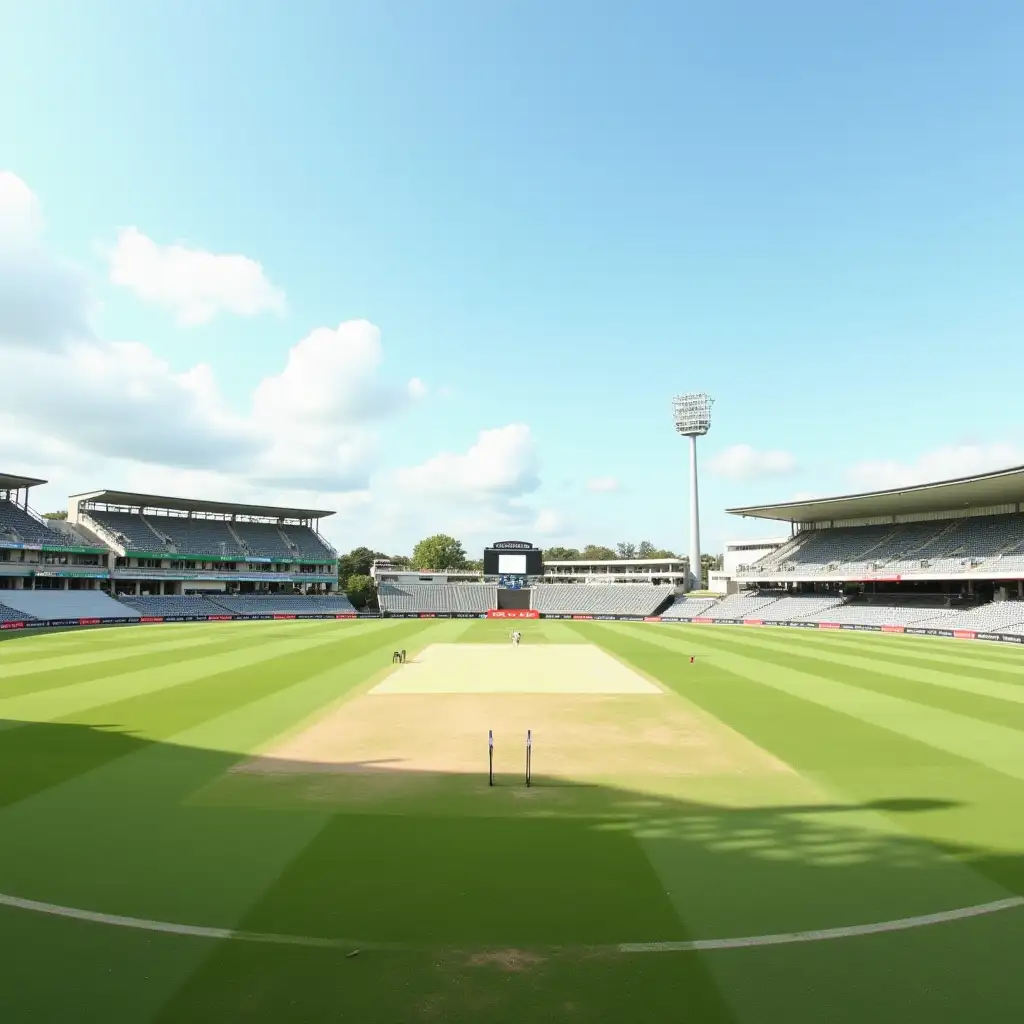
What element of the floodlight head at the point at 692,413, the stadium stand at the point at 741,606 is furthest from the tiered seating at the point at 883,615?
the floodlight head at the point at 692,413

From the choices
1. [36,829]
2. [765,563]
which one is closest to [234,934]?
[36,829]

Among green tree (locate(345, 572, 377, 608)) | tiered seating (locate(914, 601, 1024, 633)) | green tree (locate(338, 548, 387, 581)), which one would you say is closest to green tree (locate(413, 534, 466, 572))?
green tree (locate(338, 548, 387, 581))

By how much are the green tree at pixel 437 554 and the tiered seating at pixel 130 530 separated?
235 ft

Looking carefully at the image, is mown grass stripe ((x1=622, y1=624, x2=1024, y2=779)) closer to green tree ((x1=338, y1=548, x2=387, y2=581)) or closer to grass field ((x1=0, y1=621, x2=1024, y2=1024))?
grass field ((x1=0, y1=621, x2=1024, y2=1024))

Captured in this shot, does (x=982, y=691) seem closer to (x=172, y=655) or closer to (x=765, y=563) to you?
(x=172, y=655)

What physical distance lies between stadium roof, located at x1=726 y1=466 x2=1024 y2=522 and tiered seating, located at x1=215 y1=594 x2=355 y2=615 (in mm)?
50442

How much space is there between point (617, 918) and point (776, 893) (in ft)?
7.79

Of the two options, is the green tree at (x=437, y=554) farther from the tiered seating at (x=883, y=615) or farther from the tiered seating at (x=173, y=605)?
the tiered seating at (x=883, y=615)

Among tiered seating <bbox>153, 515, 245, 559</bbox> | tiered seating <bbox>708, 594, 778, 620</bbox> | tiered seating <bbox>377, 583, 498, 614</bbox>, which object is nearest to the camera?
tiered seating <bbox>708, 594, 778, 620</bbox>

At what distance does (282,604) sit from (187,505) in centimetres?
1638

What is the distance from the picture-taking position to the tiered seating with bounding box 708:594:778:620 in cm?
7512

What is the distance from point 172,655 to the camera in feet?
125

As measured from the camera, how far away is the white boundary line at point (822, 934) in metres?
7.87

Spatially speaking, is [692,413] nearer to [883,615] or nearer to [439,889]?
[883,615]
